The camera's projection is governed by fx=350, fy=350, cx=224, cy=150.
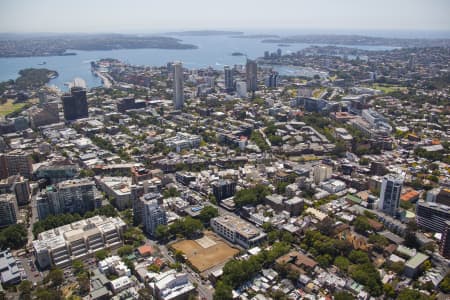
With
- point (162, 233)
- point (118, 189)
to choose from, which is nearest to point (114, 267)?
point (162, 233)

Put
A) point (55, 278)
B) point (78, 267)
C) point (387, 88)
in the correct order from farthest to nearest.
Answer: point (387, 88), point (78, 267), point (55, 278)

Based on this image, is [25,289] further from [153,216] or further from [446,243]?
[446,243]

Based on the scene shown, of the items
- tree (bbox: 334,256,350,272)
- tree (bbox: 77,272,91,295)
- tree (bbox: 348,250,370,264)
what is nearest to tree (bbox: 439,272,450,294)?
tree (bbox: 348,250,370,264)

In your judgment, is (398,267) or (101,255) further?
(101,255)

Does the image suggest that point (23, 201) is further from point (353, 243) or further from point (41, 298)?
point (353, 243)

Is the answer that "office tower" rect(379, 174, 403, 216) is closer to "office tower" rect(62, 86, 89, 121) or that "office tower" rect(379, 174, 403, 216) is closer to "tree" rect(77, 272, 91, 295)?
"tree" rect(77, 272, 91, 295)

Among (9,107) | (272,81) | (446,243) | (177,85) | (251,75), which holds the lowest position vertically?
(446,243)
